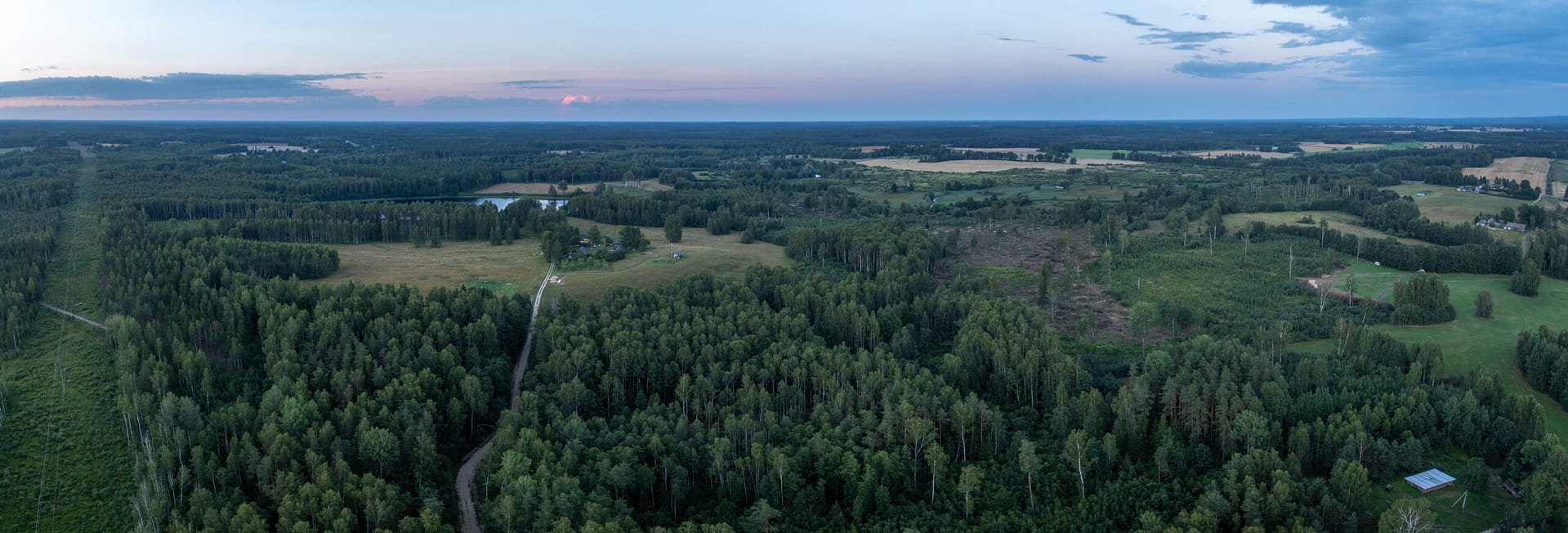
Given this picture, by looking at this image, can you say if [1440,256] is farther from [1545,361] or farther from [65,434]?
[65,434]

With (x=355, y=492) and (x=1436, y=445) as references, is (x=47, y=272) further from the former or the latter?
(x=1436, y=445)

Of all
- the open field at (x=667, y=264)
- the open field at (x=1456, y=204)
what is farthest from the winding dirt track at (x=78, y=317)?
the open field at (x=1456, y=204)

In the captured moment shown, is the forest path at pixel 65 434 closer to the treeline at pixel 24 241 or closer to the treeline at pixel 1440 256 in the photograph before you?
the treeline at pixel 24 241

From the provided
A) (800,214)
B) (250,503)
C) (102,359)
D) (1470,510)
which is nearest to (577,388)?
(250,503)

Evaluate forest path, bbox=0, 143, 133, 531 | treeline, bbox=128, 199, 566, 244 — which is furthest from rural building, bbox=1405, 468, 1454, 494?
treeline, bbox=128, 199, 566, 244

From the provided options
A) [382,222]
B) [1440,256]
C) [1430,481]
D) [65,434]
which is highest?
[1440,256]

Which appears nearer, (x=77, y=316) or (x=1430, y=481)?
(x=1430, y=481)

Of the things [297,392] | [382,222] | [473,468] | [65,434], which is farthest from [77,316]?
[382,222]

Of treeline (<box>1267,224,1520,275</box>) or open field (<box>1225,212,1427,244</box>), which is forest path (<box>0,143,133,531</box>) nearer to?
treeline (<box>1267,224,1520,275</box>)
